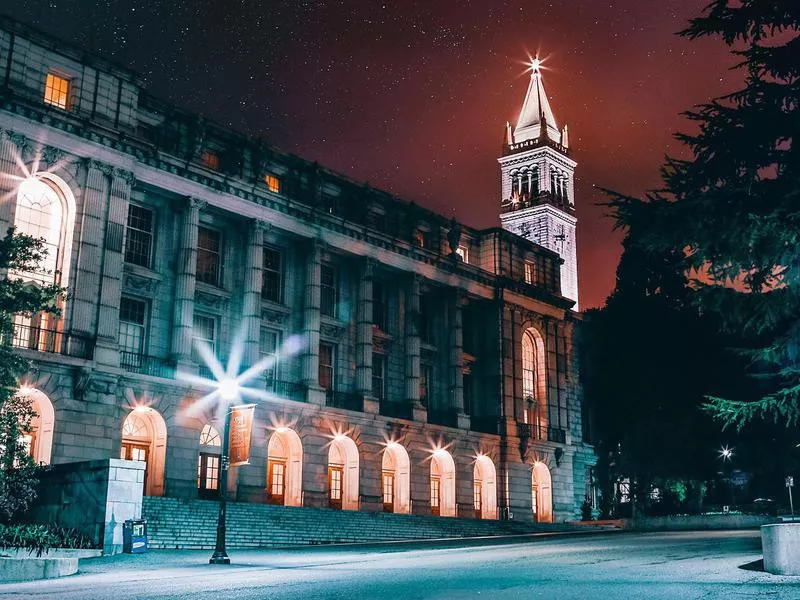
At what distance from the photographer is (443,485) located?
Result: 53.0 m

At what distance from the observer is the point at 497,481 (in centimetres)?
5538

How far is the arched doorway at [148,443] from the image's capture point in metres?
38.7

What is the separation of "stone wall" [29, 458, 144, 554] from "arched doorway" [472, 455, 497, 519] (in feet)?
103

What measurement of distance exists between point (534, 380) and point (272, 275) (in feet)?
69.3

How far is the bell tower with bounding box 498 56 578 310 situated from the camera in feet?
369

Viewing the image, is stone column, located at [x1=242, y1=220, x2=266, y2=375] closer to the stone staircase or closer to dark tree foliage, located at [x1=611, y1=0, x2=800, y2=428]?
the stone staircase

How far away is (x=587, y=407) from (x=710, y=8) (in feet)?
170

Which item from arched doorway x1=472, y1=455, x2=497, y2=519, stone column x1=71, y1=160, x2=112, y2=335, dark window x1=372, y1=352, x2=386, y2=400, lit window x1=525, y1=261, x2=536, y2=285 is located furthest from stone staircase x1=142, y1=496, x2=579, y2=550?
lit window x1=525, y1=261, x2=536, y2=285

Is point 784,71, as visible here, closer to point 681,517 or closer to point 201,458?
point 201,458

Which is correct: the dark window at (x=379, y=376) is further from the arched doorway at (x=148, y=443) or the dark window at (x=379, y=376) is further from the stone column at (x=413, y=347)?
the arched doorway at (x=148, y=443)

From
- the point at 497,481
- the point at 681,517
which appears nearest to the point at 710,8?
the point at 681,517

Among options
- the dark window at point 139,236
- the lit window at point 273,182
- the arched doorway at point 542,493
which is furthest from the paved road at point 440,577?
the arched doorway at point 542,493

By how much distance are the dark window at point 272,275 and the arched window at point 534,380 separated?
19.0m

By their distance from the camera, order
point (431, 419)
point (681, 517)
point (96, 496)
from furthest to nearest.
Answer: point (431, 419) → point (681, 517) → point (96, 496)
